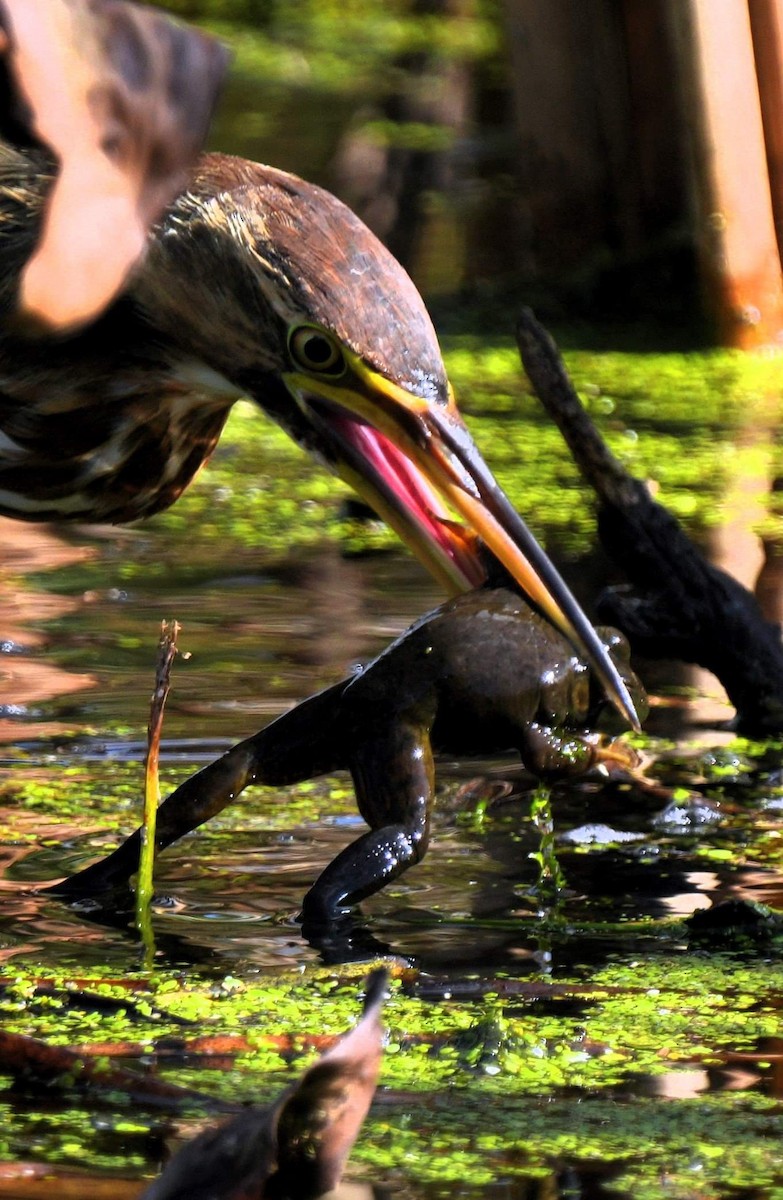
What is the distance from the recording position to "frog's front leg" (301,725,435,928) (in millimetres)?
3316

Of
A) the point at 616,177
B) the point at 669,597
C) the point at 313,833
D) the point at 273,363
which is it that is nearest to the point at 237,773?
the point at 313,833

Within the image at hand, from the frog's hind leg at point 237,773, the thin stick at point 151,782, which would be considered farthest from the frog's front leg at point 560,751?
the thin stick at point 151,782

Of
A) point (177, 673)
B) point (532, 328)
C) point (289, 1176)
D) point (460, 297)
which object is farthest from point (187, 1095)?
point (460, 297)

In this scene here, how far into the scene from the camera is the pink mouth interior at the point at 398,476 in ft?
11.2

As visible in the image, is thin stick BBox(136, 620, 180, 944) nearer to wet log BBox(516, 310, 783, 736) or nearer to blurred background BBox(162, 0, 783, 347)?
wet log BBox(516, 310, 783, 736)

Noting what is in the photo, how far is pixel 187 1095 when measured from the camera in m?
2.60

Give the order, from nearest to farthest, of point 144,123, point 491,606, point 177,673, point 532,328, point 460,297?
point 144,123
point 491,606
point 532,328
point 177,673
point 460,297

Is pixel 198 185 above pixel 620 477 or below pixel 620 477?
above

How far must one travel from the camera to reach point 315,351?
3.43 meters

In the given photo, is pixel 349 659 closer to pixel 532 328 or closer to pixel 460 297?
pixel 532 328

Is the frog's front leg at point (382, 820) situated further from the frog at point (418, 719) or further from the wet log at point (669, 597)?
the wet log at point (669, 597)

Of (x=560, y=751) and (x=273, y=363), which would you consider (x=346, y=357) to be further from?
(x=560, y=751)

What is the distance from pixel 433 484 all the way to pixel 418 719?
1.12ft

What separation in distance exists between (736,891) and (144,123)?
54.3 inches
